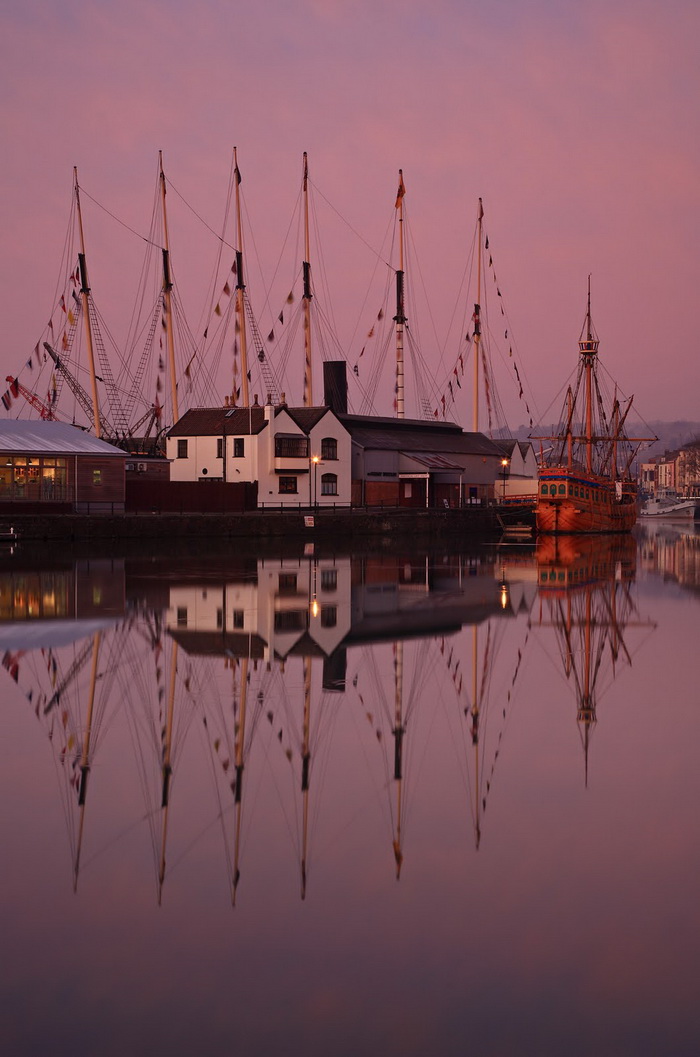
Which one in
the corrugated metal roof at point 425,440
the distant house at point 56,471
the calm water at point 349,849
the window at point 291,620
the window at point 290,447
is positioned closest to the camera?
the calm water at point 349,849

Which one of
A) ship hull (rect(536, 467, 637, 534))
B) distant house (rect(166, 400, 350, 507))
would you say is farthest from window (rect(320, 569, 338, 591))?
ship hull (rect(536, 467, 637, 534))

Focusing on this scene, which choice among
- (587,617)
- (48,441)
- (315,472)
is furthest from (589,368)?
(587,617)

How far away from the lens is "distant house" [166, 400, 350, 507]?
76938 millimetres

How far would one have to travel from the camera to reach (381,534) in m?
73.9

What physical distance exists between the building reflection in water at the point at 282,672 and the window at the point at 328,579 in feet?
1.39

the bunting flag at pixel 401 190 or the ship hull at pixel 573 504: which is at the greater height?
the bunting flag at pixel 401 190

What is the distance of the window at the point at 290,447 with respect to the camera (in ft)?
253

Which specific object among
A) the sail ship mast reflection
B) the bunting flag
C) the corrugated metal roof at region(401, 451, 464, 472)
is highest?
the bunting flag

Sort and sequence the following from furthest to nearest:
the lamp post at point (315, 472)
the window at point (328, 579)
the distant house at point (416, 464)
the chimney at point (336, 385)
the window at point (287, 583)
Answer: the chimney at point (336, 385) → the distant house at point (416, 464) → the lamp post at point (315, 472) → the window at point (328, 579) → the window at point (287, 583)

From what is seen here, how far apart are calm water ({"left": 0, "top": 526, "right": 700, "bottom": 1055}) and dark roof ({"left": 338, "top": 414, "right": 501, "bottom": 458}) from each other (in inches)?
2670

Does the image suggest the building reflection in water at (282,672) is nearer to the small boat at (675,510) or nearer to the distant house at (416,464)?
the distant house at (416,464)

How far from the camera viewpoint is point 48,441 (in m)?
65.5

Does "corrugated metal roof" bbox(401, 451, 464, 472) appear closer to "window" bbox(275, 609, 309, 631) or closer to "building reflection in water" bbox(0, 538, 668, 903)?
"building reflection in water" bbox(0, 538, 668, 903)

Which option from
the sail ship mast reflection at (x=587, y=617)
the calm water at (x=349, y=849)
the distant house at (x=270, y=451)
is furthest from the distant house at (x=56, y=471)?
the calm water at (x=349, y=849)
